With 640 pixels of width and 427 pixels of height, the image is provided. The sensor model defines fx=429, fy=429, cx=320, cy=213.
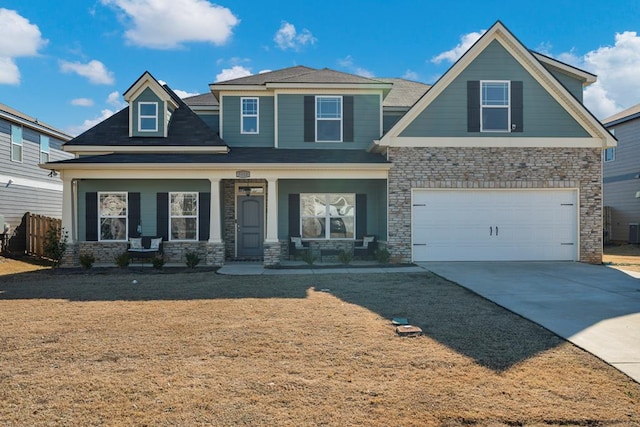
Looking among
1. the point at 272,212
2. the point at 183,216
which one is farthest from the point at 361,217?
the point at 183,216

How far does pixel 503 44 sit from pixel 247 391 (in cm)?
1331

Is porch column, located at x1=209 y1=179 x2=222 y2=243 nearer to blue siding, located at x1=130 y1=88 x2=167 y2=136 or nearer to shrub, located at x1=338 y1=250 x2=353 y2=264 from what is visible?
blue siding, located at x1=130 y1=88 x2=167 y2=136

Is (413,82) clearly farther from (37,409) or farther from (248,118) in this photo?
(37,409)

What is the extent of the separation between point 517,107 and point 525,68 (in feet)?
4.08

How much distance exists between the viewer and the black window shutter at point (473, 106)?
43.9ft

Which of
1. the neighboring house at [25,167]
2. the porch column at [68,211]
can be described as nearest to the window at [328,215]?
the porch column at [68,211]

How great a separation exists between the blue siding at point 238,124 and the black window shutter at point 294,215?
6.98 ft

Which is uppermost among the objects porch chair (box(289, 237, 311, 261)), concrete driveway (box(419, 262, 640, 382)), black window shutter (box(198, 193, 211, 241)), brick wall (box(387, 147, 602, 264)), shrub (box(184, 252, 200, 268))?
brick wall (box(387, 147, 602, 264))

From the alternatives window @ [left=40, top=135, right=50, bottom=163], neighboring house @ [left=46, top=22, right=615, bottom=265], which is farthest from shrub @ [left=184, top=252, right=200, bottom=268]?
window @ [left=40, top=135, right=50, bottom=163]

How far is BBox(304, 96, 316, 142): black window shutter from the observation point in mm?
14867

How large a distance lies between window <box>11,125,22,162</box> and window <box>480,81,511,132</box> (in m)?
17.9

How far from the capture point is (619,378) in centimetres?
423

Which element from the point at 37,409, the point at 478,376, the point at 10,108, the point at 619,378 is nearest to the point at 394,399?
the point at 478,376

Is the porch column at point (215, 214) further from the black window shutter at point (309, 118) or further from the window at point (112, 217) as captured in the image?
the black window shutter at point (309, 118)
